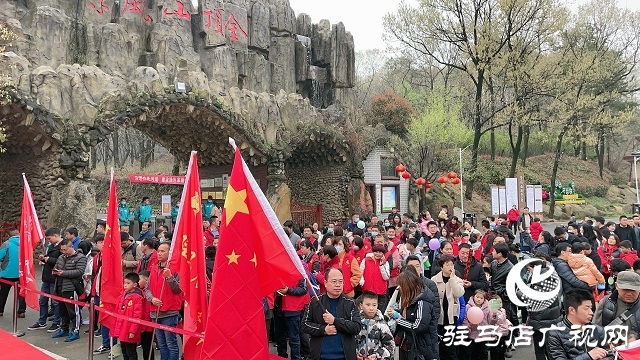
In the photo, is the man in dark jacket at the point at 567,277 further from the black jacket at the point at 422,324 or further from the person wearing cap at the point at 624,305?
the black jacket at the point at 422,324

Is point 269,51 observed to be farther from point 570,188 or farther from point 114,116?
point 570,188

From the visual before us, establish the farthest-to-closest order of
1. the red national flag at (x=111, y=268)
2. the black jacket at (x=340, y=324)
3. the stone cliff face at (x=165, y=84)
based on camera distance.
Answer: the stone cliff face at (x=165, y=84)
the red national flag at (x=111, y=268)
the black jacket at (x=340, y=324)

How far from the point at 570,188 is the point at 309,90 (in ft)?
67.0

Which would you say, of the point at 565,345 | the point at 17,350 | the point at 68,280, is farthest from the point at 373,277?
the point at 17,350

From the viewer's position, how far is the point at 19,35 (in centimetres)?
1510

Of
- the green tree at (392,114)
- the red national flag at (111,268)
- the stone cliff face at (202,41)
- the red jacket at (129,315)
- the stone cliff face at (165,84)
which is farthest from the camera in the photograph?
the green tree at (392,114)

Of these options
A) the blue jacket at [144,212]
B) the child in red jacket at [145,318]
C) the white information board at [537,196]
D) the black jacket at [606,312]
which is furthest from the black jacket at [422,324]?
the white information board at [537,196]

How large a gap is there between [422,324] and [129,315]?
3.25m

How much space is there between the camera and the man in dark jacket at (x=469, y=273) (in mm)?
5695

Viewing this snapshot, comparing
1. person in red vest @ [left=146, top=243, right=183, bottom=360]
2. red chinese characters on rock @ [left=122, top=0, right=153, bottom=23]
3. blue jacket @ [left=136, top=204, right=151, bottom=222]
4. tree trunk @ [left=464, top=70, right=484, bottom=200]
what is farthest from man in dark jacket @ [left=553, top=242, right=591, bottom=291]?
tree trunk @ [left=464, top=70, right=484, bottom=200]

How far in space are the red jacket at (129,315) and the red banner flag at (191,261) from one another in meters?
0.77

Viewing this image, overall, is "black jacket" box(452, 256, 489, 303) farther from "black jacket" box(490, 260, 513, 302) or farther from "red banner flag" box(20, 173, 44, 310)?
"red banner flag" box(20, 173, 44, 310)

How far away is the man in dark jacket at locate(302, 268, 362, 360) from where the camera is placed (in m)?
3.82

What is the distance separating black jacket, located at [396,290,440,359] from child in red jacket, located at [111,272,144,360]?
115 inches
